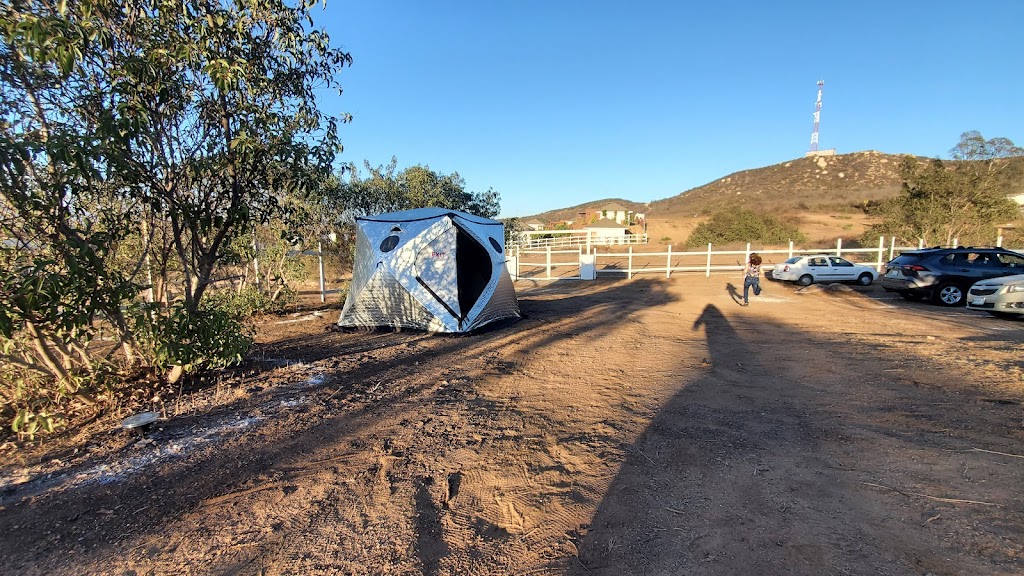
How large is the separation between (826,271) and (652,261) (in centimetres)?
1246

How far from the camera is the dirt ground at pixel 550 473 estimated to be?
2605mm

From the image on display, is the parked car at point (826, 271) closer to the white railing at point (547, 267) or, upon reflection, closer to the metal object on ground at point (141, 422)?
the white railing at point (547, 267)

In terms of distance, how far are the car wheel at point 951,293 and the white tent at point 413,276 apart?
12.0 metres

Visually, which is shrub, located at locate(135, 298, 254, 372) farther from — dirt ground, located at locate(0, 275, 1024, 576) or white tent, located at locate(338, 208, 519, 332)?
white tent, located at locate(338, 208, 519, 332)

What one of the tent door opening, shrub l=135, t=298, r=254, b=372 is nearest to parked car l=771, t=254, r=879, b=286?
the tent door opening

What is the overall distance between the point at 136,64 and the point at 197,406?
3310 mm

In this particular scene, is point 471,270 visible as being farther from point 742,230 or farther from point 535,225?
point 535,225

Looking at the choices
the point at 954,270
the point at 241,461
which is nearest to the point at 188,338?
the point at 241,461

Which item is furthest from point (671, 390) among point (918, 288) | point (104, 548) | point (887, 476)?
point (918, 288)

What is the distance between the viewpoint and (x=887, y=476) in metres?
3.37

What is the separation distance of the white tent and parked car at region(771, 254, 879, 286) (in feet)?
44.5

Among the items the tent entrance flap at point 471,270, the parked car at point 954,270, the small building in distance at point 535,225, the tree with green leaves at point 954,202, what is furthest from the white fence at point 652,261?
the small building in distance at point 535,225

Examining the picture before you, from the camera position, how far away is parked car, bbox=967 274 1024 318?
9.36m

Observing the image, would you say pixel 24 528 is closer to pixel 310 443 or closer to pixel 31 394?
pixel 310 443
